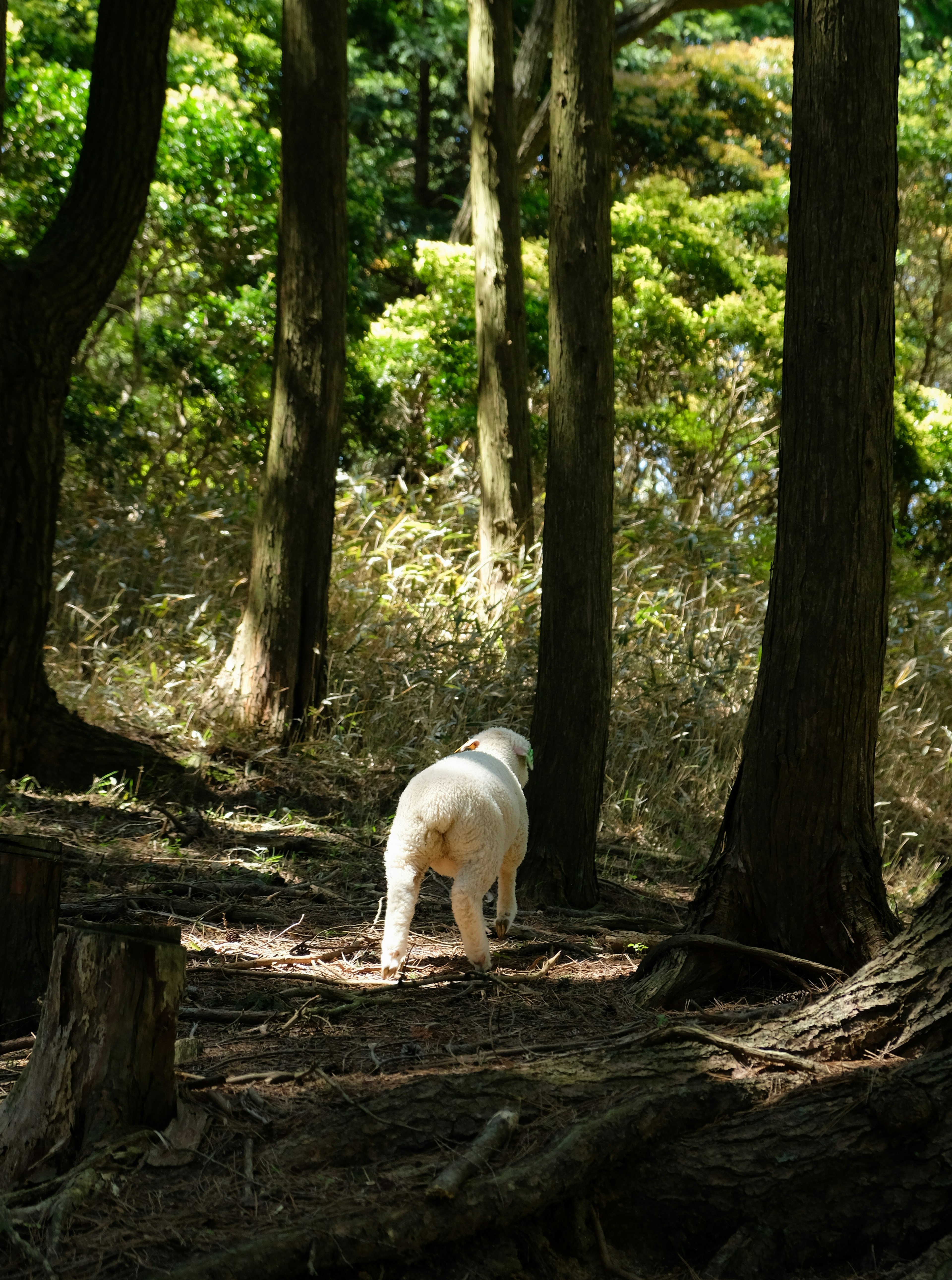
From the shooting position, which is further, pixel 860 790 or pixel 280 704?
pixel 280 704

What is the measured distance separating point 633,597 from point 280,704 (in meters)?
3.64

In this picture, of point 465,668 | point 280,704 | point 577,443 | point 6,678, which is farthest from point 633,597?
point 6,678

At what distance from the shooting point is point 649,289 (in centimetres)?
1323

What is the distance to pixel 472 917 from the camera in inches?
169

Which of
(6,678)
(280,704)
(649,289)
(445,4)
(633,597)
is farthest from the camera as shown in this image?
(445,4)

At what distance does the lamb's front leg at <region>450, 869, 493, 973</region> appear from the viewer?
4.25 meters

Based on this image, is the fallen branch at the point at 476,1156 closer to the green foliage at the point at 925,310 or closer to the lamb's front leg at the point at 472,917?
the lamb's front leg at the point at 472,917

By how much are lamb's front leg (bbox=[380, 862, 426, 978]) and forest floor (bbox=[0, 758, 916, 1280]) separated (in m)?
0.09

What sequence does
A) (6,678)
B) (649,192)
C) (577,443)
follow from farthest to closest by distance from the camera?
(649,192), (6,678), (577,443)

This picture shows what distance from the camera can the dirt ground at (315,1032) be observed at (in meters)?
2.56

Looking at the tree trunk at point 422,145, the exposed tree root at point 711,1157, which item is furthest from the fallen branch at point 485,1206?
the tree trunk at point 422,145

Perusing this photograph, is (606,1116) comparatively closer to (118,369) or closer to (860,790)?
(860,790)

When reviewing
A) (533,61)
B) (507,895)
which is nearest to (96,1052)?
(507,895)

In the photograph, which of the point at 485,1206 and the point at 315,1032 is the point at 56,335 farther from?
the point at 485,1206
